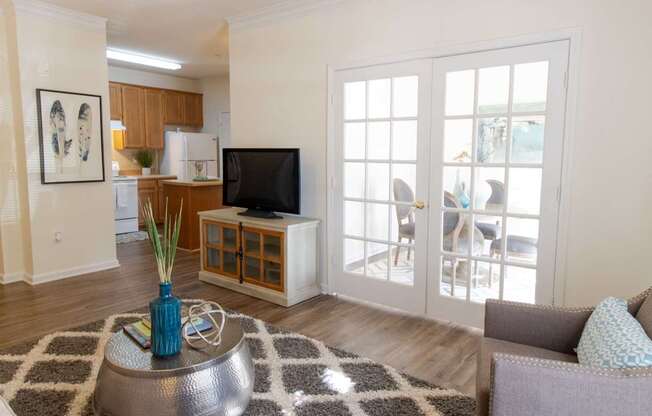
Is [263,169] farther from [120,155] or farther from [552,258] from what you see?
[120,155]

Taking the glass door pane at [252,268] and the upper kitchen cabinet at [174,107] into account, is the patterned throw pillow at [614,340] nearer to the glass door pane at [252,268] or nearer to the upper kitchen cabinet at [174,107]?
the glass door pane at [252,268]

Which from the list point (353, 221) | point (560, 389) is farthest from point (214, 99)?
point (560, 389)

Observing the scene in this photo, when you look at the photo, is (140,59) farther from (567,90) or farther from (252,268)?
(567,90)

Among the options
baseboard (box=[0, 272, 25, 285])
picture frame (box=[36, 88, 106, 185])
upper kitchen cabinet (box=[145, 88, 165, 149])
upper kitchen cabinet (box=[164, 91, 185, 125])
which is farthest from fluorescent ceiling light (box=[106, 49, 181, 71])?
baseboard (box=[0, 272, 25, 285])

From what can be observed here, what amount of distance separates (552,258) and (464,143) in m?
0.99

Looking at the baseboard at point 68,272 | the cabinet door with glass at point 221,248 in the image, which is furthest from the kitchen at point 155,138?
the cabinet door with glass at point 221,248

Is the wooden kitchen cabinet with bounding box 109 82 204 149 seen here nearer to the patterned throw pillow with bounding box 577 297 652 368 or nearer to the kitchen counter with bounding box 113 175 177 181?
the kitchen counter with bounding box 113 175 177 181

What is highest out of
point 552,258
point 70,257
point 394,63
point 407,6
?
point 407,6

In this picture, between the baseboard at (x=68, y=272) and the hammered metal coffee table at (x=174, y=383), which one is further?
the baseboard at (x=68, y=272)

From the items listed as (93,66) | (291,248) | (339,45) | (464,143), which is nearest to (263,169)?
(291,248)

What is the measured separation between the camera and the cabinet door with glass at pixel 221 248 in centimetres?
427

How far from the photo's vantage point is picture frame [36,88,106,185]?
4352 mm

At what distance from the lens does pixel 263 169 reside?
416cm

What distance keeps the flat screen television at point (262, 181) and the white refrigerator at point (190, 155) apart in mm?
3361
